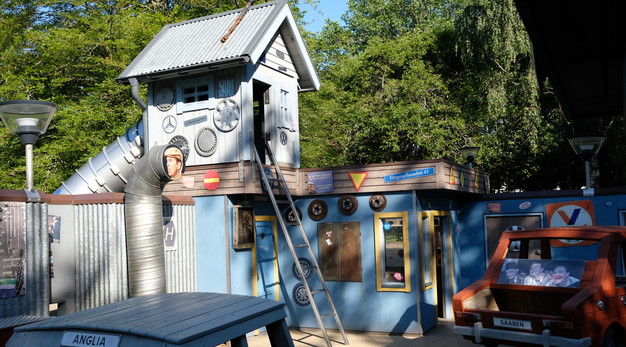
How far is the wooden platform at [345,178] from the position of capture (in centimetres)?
1145

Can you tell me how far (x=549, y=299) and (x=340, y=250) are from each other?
15.1 ft

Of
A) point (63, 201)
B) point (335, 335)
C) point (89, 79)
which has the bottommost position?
point (335, 335)

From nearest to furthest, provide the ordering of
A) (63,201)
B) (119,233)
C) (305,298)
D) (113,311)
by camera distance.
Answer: (113,311) → (63,201) → (119,233) → (305,298)

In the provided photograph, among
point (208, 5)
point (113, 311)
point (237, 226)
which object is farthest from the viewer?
point (208, 5)

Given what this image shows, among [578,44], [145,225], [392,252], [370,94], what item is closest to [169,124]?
[145,225]

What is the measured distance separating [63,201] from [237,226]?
3693 mm

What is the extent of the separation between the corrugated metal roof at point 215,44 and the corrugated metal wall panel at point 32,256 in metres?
4.81

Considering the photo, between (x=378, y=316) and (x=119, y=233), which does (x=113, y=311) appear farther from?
(x=378, y=316)

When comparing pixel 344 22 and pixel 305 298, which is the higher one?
pixel 344 22

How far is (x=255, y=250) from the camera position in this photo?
12047 mm

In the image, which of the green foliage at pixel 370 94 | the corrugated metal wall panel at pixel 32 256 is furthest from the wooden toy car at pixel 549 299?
the green foliage at pixel 370 94

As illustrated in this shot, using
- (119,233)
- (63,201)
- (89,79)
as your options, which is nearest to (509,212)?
(119,233)

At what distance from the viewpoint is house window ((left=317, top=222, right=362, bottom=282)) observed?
12.3 metres

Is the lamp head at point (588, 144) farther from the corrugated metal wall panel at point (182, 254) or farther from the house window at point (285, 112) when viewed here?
the corrugated metal wall panel at point (182, 254)
